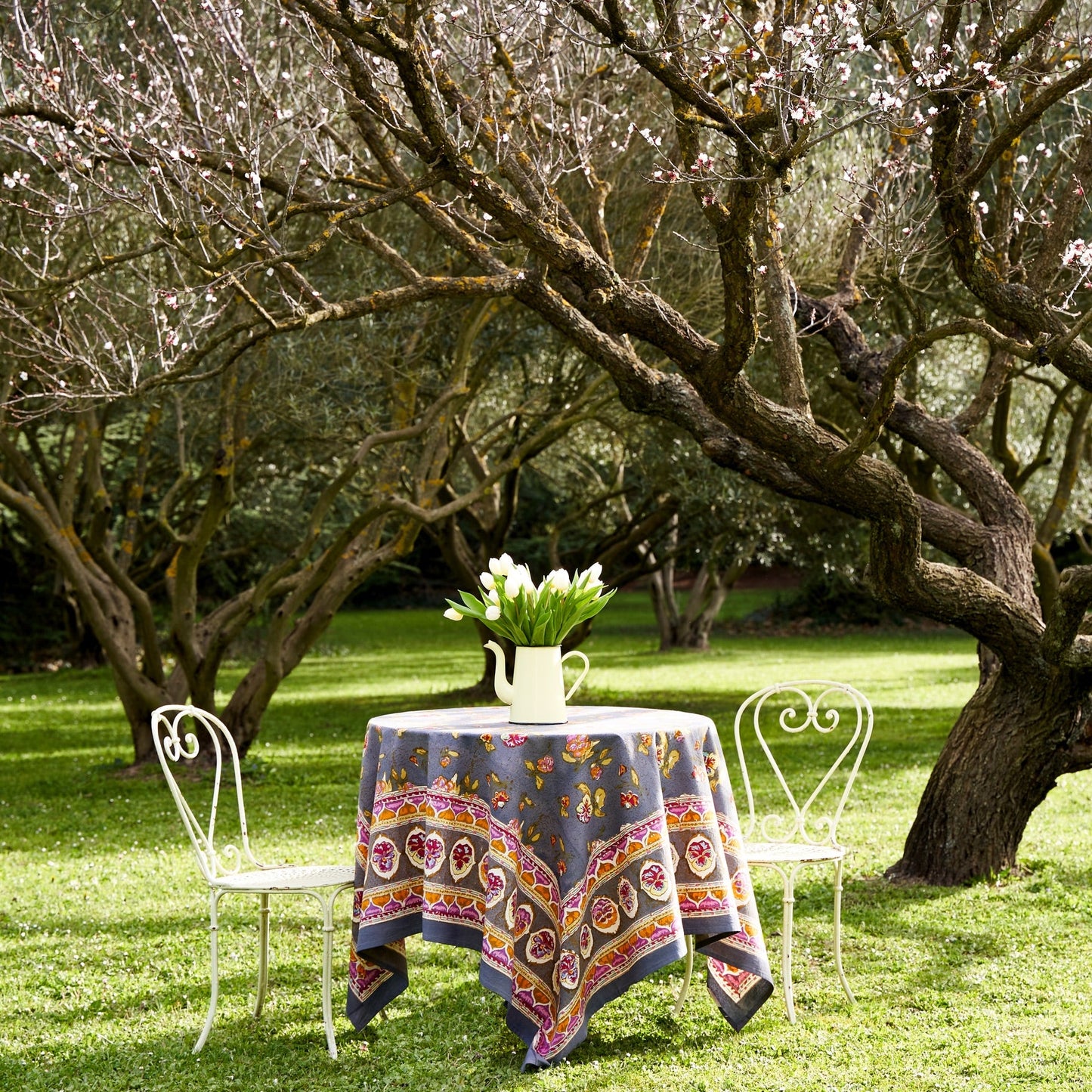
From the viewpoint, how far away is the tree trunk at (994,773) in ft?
23.6

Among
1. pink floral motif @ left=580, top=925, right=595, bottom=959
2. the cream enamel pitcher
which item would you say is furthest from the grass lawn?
the cream enamel pitcher

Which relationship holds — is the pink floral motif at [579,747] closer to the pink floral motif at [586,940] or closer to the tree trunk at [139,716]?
the pink floral motif at [586,940]

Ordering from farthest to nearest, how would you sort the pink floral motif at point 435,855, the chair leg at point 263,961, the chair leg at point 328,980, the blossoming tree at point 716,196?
the blossoming tree at point 716,196, the chair leg at point 263,961, the chair leg at point 328,980, the pink floral motif at point 435,855

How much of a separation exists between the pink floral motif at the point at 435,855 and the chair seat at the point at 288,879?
461mm

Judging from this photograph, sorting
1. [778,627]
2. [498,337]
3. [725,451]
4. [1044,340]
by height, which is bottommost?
[778,627]

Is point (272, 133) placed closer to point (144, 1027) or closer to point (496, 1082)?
point (144, 1027)

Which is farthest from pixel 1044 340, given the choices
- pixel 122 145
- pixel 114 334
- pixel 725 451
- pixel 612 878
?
pixel 114 334

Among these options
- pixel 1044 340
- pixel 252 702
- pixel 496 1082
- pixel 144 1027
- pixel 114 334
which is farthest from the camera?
pixel 252 702

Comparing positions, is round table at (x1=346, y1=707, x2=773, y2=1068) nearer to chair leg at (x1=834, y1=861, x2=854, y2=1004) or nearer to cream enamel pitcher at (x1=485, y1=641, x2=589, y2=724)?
cream enamel pitcher at (x1=485, y1=641, x2=589, y2=724)

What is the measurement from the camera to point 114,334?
10.8m

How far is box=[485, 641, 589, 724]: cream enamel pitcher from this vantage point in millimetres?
5273

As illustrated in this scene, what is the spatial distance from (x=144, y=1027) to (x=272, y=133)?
216 inches

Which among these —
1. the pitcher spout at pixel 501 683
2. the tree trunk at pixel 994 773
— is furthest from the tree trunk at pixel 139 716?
the pitcher spout at pixel 501 683

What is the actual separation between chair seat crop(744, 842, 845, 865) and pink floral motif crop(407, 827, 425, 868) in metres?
1.25
